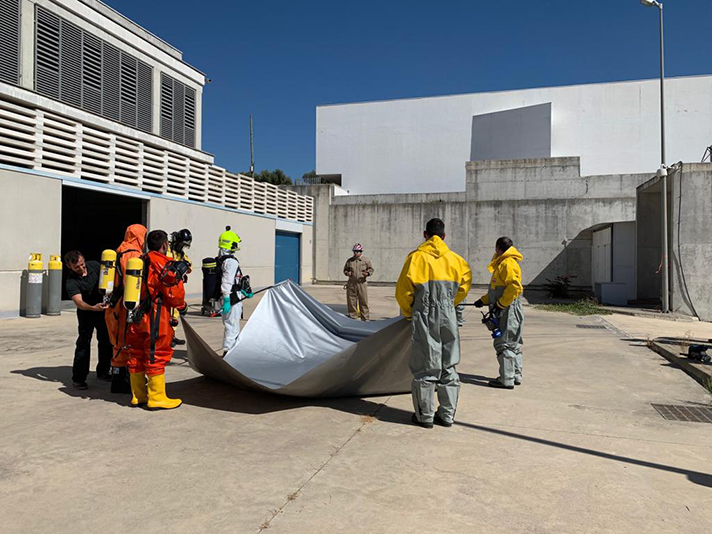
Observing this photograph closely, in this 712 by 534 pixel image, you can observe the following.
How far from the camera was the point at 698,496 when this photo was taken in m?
3.24

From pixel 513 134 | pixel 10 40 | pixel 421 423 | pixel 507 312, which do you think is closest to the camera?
pixel 421 423

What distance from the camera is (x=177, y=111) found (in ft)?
75.0

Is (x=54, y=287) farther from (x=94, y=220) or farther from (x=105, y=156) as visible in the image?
(x=94, y=220)

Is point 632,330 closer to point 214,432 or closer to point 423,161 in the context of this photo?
point 214,432

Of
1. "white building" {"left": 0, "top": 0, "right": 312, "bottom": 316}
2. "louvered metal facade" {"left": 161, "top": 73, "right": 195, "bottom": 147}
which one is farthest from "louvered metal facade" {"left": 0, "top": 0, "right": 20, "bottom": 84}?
"louvered metal facade" {"left": 161, "top": 73, "right": 195, "bottom": 147}

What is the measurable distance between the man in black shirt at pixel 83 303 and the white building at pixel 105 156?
709 cm

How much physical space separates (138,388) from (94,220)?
710 inches

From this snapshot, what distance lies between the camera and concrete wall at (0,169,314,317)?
11.3 meters

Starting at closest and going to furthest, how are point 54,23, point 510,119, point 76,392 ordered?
point 76,392 → point 54,23 → point 510,119

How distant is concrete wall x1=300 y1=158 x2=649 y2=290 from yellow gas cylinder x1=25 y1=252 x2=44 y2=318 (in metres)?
17.2

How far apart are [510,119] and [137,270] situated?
35329 millimetres

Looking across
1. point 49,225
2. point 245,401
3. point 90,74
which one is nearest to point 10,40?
point 90,74

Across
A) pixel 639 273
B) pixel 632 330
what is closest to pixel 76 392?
pixel 632 330

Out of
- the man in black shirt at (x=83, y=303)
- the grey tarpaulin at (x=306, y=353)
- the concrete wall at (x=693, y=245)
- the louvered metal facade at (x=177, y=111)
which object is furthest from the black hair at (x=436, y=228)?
the louvered metal facade at (x=177, y=111)
